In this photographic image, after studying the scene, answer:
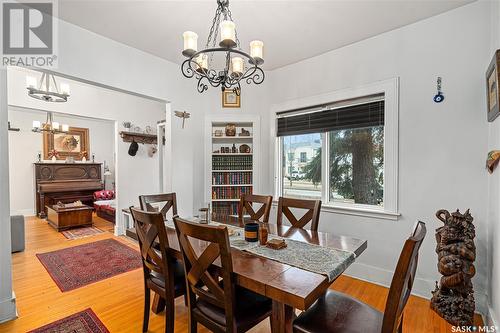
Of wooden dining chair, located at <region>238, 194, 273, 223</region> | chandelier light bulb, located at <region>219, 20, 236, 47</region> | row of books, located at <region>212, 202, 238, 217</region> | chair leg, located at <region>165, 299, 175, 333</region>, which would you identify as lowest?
chair leg, located at <region>165, 299, 175, 333</region>

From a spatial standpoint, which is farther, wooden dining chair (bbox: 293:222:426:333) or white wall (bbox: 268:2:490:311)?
white wall (bbox: 268:2:490:311)

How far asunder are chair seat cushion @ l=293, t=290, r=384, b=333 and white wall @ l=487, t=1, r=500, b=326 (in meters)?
1.16

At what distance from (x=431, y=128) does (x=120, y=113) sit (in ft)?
17.6

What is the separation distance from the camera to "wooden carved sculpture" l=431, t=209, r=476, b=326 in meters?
1.88

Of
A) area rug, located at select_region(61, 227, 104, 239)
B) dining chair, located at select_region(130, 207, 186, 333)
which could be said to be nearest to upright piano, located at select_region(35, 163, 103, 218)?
area rug, located at select_region(61, 227, 104, 239)

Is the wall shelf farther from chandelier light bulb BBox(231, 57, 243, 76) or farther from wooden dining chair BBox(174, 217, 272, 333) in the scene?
wooden dining chair BBox(174, 217, 272, 333)

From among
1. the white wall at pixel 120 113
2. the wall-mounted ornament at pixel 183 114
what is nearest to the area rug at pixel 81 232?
the white wall at pixel 120 113

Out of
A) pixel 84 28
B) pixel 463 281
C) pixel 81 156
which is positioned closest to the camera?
pixel 463 281

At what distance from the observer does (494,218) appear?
1868 millimetres

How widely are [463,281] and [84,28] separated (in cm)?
433

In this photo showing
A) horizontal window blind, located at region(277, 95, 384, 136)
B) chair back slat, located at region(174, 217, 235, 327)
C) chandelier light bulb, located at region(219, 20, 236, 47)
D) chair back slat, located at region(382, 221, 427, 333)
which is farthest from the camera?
horizontal window blind, located at region(277, 95, 384, 136)

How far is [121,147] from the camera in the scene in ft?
16.1

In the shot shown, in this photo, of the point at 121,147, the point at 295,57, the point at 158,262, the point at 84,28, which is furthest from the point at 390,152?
the point at 121,147

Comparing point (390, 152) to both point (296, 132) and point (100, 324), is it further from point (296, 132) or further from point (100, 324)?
point (100, 324)
